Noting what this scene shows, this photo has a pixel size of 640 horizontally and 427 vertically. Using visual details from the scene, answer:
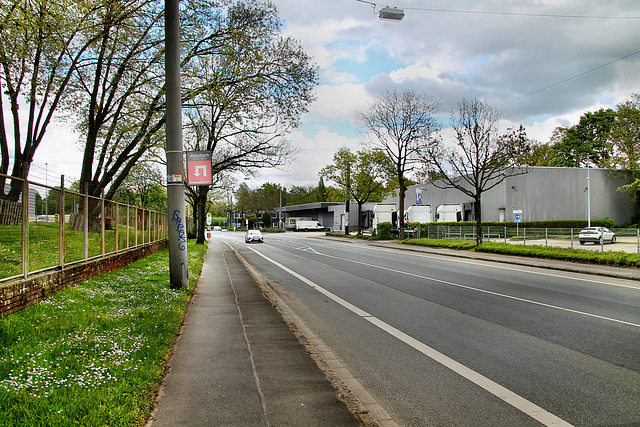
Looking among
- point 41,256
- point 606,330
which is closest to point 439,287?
point 606,330

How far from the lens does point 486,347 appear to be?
6230 millimetres

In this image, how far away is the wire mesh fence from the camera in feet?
21.7

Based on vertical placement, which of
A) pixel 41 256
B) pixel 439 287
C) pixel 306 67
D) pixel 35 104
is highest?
pixel 306 67

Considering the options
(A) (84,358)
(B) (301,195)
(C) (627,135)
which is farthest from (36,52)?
(B) (301,195)

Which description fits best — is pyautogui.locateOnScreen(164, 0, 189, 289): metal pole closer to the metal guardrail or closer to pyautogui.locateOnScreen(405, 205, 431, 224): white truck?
the metal guardrail

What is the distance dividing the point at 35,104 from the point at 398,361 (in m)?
17.2

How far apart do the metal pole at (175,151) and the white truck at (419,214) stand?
3938 centimetres

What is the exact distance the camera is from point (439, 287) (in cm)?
1227

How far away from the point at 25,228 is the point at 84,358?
3.47 metres

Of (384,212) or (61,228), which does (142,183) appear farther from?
(61,228)

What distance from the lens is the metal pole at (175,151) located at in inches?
387

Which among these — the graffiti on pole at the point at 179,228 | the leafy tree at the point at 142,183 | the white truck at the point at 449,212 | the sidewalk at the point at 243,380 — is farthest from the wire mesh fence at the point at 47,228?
the white truck at the point at 449,212

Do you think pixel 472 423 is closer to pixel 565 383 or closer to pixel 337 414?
pixel 337 414

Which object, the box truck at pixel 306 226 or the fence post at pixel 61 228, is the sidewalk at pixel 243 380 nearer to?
the fence post at pixel 61 228
